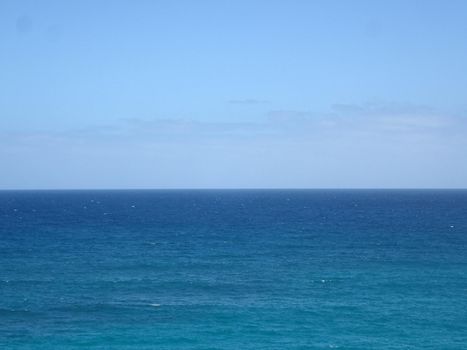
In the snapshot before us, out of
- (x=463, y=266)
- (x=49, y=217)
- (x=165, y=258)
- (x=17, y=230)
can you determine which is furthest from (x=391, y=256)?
(x=49, y=217)

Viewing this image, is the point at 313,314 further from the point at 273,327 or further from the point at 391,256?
the point at 391,256

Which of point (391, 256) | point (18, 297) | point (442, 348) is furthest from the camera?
point (391, 256)

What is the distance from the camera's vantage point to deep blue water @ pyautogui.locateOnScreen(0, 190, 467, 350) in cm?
4041

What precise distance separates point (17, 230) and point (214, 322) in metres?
77.2

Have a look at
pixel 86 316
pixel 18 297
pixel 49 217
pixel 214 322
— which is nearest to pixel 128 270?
pixel 18 297

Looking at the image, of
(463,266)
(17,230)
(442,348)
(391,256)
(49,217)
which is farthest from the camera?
(49,217)

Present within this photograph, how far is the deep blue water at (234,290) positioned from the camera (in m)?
40.4

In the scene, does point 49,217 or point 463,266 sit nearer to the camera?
point 463,266

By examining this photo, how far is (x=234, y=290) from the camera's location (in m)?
55.0

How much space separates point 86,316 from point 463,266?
45.2 m

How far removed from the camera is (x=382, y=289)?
2159 inches

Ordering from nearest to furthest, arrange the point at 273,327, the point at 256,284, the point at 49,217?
the point at 273,327 < the point at 256,284 < the point at 49,217

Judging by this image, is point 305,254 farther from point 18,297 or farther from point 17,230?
point 17,230

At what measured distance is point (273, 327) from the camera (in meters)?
42.5
